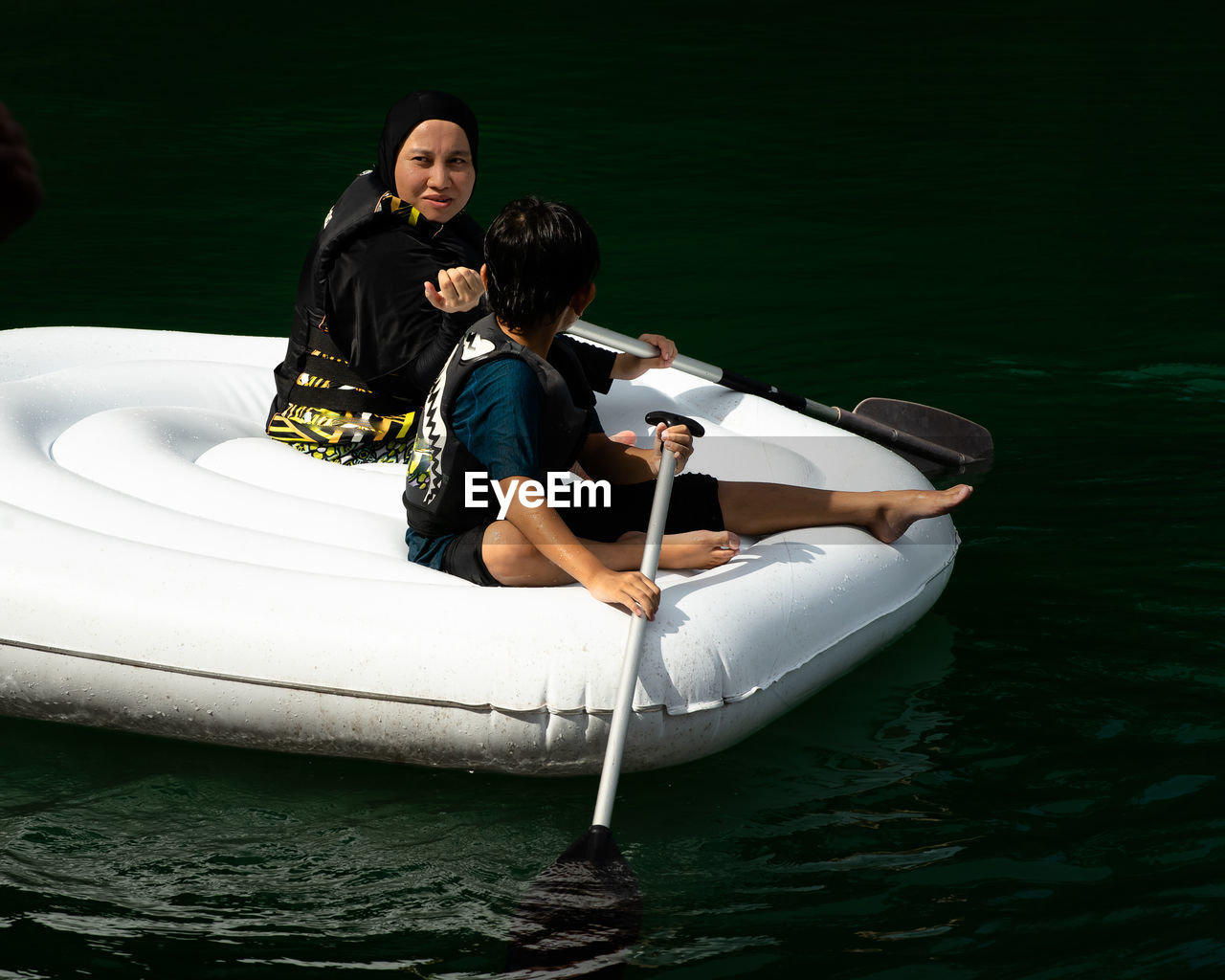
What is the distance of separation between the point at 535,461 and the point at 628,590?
258 millimetres

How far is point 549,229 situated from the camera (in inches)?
101

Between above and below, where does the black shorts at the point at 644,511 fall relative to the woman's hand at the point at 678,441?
below

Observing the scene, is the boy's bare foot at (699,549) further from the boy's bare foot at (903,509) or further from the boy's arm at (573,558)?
the boy's bare foot at (903,509)

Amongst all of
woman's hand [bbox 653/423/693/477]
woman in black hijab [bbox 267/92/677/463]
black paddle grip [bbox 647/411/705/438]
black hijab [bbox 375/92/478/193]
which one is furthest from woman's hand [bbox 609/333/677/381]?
black hijab [bbox 375/92/478/193]

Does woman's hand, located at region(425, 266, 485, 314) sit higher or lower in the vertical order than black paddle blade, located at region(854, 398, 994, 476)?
higher

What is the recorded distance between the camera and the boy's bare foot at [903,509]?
2.98 meters

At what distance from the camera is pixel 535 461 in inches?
99.3

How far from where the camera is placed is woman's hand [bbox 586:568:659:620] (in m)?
2.47

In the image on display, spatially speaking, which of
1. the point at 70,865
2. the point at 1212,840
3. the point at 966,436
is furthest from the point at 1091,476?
the point at 70,865

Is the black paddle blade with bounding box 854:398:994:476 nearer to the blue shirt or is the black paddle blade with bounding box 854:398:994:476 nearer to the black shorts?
the black shorts

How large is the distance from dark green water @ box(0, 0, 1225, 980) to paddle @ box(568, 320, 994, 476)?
164 mm

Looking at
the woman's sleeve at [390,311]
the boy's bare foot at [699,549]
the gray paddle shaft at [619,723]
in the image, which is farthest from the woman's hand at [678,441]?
the woman's sleeve at [390,311]

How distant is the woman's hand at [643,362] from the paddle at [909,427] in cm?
25

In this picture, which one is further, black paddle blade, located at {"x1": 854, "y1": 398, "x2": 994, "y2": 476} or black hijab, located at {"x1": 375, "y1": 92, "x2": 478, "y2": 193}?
black paddle blade, located at {"x1": 854, "y1": 398, "x2": 994, "y2": 476}
